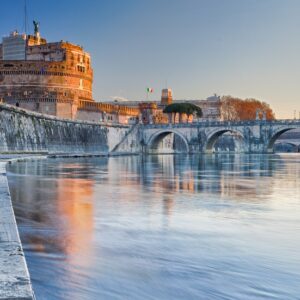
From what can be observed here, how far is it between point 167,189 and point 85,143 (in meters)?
45.5

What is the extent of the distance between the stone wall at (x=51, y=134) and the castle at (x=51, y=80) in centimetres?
441

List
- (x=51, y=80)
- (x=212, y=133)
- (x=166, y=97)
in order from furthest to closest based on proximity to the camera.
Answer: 1. (x=166, y=97)
2. (x=212, y=133)
3. (x=51, y=80)

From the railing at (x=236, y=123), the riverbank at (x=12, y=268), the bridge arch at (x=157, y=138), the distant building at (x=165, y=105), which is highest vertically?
the distant building at (x=165, y=105)

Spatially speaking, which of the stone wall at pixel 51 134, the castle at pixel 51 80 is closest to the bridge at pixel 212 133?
the stone wall at pixel 51 134

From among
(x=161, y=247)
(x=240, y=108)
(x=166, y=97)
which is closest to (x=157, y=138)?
(x=166, y=97)

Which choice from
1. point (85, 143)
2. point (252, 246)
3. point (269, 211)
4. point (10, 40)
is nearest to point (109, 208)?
point (269, 211)

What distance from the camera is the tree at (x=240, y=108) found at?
114m

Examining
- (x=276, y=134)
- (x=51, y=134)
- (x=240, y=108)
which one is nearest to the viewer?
(x=51, y=134)

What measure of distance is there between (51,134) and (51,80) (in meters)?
19.2

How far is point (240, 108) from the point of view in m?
115

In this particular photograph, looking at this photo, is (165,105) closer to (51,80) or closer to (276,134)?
(51,80)

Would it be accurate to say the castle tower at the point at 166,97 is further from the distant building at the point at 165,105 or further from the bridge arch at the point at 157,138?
the bridge arch at the point at 157,138

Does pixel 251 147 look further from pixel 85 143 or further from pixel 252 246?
pixel 252 246

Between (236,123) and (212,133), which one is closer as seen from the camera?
(236,123)
